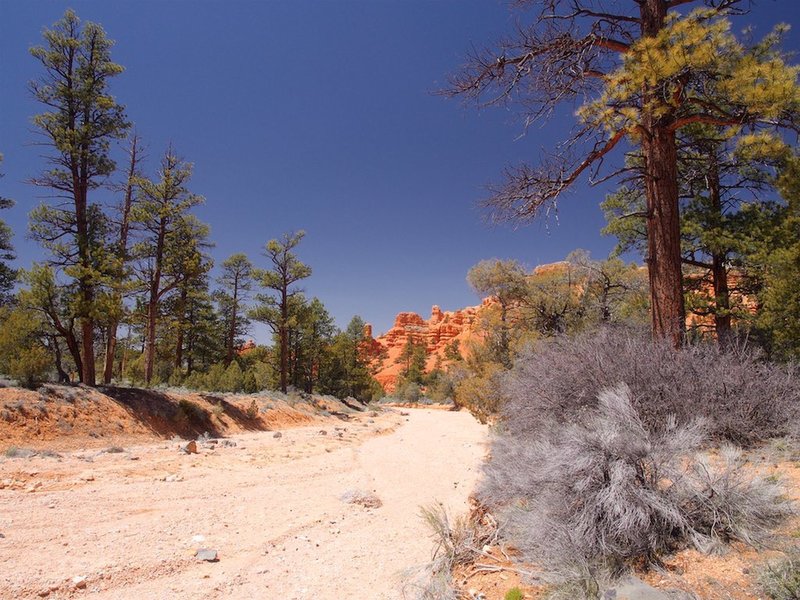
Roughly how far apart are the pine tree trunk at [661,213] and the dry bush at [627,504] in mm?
3155

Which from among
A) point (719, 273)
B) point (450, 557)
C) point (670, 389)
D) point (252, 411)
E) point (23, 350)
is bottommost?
point (252, 411)

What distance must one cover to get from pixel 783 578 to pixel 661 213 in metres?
5.05

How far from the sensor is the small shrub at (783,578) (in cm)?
193

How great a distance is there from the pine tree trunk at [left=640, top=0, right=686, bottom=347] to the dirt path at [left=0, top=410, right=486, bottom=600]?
4.17 metres

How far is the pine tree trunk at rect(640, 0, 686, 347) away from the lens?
571 cm

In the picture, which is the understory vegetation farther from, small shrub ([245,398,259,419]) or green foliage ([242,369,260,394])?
green foliage ([242,369,260,394])

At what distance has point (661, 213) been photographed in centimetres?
588

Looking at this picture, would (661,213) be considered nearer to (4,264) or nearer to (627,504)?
(627,504)

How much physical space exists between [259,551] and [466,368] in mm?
10547

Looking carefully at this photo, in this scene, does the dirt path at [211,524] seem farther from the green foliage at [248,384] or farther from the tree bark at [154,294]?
the green foliage at [248,384]

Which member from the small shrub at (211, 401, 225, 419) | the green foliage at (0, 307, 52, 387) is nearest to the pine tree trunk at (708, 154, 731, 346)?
the small shrub at (211, 401, 225, 419)

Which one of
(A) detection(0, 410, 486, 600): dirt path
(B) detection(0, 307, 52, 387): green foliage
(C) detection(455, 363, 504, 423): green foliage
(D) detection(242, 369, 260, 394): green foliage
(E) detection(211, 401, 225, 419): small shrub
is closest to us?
(A) detection(0, 410, 486, 600): dirt path

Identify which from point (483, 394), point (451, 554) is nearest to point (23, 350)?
point (483, 394)

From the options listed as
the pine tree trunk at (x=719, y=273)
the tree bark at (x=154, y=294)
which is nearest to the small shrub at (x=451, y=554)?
the pine tree trunk at (x=719, y=273)
